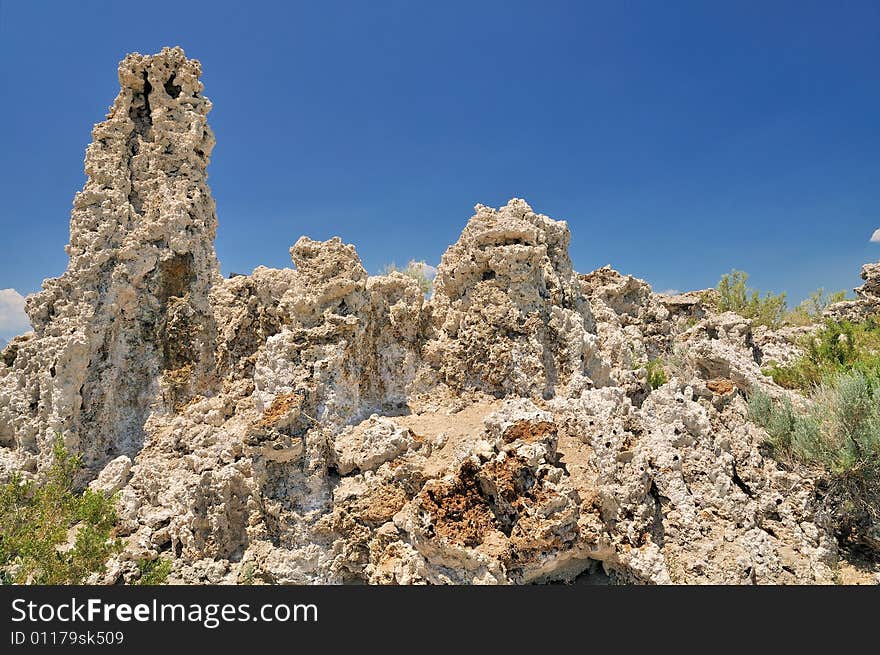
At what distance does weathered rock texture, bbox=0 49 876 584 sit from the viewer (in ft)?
18.6

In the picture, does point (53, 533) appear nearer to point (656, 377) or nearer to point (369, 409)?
point (369, 409)

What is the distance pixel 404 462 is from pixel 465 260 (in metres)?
3.68

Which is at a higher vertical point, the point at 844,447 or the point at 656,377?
the point at 656,377

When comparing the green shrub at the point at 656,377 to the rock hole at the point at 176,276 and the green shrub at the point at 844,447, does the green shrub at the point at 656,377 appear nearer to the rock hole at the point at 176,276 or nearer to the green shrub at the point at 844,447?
the green shrub at the point at 844,447

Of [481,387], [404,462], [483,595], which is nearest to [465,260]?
[481,387]

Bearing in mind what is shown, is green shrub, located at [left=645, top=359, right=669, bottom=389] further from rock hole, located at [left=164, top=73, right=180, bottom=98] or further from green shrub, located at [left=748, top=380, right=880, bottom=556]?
rock hole, located at [left=164, top=73, right=180, bottom=98]

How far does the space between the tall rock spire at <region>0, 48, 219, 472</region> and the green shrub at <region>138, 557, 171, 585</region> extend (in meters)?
3.09

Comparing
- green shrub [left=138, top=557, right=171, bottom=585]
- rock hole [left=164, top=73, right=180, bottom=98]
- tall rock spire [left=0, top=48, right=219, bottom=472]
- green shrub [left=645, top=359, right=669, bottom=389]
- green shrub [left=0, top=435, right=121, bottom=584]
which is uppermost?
rock hole [left=164, top=73, right=180, bottom=98]

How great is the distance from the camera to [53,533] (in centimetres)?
658

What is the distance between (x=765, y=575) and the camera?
5301mm

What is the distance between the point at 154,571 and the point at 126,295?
527 cm

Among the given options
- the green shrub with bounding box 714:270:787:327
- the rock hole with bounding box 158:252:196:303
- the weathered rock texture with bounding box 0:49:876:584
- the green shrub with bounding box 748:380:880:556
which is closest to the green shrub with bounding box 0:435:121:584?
the weathered rock texture with bounding box 0:49:876:584

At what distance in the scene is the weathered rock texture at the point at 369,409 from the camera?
566cm

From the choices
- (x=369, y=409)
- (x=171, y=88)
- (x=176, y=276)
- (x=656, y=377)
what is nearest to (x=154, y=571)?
(x=369, y=409)
